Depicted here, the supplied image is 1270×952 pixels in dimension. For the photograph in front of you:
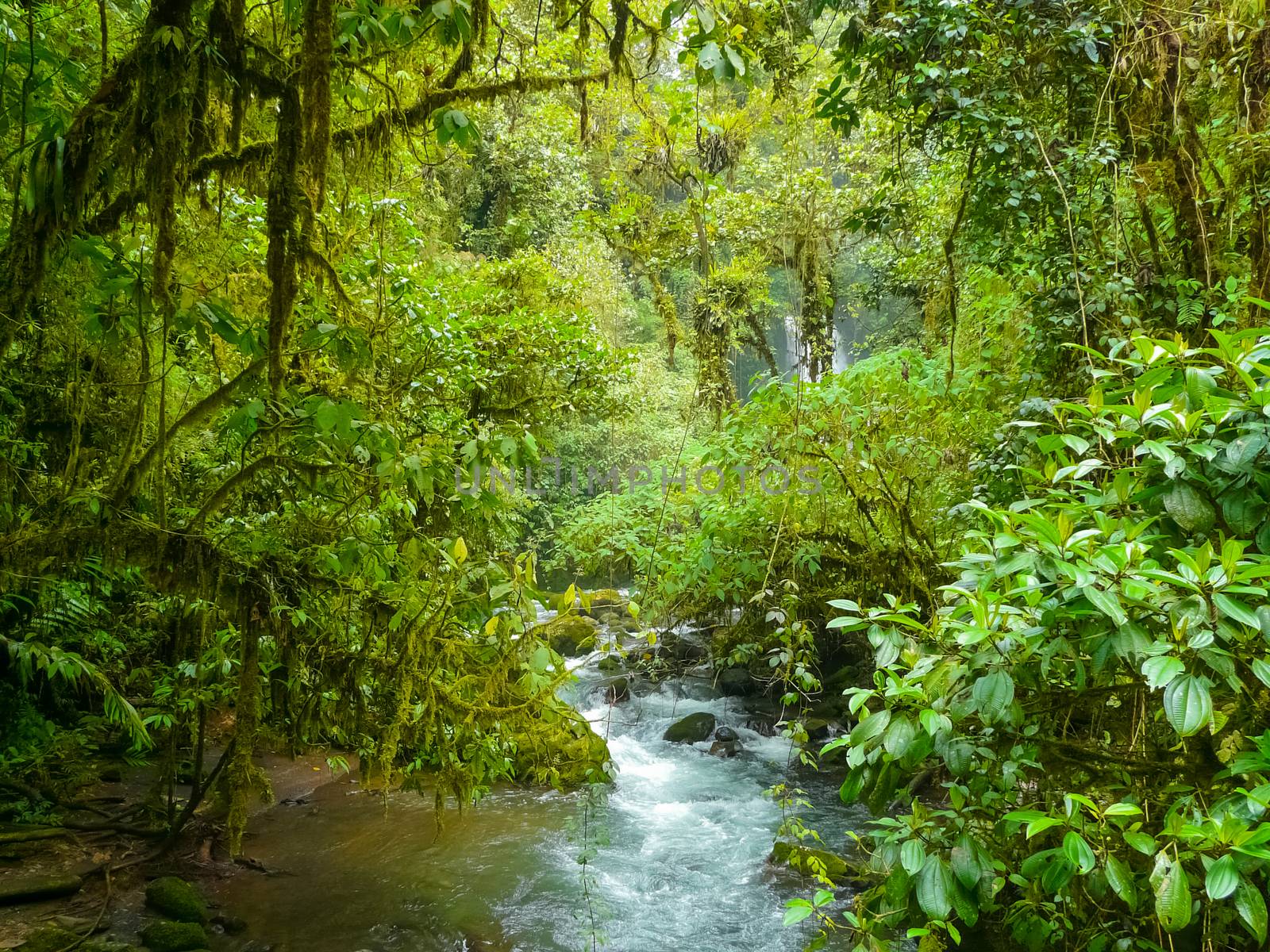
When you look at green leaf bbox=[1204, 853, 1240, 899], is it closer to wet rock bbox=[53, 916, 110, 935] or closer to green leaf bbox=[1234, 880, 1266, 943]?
green leaf bbox=[1234, 880, 1266, 943]

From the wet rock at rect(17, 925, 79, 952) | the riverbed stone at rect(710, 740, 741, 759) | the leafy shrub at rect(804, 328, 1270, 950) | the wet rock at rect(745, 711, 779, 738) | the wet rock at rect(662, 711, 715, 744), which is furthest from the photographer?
the wet rock at rect(745, 711, 779, 738)

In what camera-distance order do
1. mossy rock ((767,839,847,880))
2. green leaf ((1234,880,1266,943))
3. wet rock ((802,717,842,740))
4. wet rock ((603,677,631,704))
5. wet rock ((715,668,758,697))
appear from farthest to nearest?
wet rock ((715,668,758,697))
wet rock ((603,677,631,704))
wet rock ((802,717,842,740))
mossy rock ((767,839,847,880))
green leaf ((1234,880,1266,943))

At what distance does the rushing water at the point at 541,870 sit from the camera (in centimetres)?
401

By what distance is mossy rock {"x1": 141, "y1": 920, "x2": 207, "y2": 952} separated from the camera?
3410 mm

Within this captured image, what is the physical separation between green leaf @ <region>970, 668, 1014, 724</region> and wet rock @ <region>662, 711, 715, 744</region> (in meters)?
6.12

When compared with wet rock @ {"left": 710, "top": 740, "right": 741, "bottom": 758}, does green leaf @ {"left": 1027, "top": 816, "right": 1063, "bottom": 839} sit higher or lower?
higher

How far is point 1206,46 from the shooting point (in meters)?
3.15

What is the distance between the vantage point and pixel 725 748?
275 inches

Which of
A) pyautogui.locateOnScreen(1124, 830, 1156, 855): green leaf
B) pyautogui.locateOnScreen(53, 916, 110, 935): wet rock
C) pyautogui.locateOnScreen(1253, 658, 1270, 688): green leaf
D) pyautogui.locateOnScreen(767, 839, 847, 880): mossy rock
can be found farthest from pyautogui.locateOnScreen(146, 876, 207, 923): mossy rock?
pyautogui.locateOnScreen(1253, 658, 1270, 688): green leaf

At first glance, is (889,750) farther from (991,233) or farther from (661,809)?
(661,809)

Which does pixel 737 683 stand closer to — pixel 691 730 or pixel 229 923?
pixel 691 730

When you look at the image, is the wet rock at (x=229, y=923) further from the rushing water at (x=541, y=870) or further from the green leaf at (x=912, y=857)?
the green leaf at (x=912, y=857)

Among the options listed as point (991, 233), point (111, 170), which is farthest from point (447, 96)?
point (991, 233)

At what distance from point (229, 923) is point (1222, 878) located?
4.37 meters
